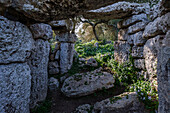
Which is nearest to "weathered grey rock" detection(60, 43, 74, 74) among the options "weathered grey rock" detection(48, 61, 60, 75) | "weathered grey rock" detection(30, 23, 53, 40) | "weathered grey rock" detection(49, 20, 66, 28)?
"weathered grey rock" detection(48, 61, 60, 75)

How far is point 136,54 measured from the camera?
3975mm

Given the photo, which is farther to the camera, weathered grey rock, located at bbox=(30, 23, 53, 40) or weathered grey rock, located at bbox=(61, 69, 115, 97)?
weathered grey rock, located at bbox=(61, 69, 115, 97)

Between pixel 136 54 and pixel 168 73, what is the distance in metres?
3.30

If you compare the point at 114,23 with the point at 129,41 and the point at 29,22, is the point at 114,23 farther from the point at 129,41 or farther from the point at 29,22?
the point at 29,22

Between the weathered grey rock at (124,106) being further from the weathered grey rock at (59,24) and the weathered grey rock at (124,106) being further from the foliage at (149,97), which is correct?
the weathered grey rock at (59,24)

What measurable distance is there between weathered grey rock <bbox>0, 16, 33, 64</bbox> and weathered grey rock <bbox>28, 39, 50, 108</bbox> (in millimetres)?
Result: 640

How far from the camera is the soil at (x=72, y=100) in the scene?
3.24m

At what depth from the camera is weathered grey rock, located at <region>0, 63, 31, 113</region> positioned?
185 centimetres

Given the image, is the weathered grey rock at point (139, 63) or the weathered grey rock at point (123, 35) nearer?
the weathered grey rock at point (139, 63)

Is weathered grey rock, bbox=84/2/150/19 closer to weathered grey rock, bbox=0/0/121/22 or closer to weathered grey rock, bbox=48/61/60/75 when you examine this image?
weathered grey rock, bbox=0/0/121/22

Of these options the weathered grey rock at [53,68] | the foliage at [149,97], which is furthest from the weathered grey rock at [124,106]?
the weathered grey rock at [53,68]

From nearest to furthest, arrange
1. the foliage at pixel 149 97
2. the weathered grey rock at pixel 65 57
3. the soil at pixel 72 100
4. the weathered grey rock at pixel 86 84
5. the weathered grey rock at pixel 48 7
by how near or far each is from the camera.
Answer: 1. the weathered grey rock at pixel 48 7
2. the foliage at pixel 149 97
3. the soil at pixel 72 100
4. the weathered grey rock at pixel 86 84
5. the weathered grey rock at pixel 65 57

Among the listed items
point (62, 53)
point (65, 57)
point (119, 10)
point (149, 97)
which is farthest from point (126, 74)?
point (62, 53)

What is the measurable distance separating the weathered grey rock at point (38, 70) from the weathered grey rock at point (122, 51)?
3.53 metres
